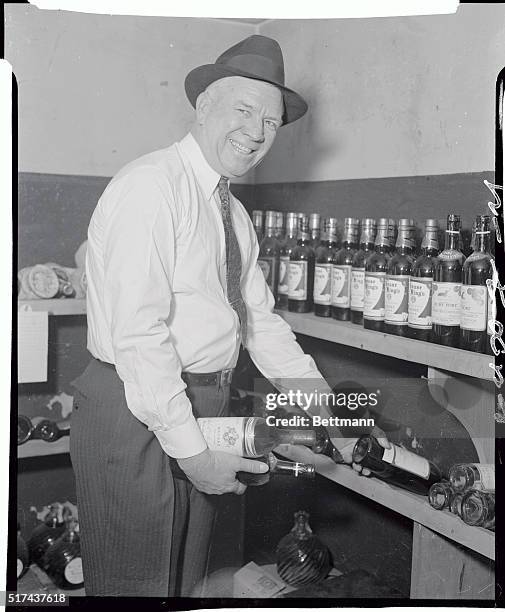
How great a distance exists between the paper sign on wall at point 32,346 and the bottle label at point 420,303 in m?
0.50

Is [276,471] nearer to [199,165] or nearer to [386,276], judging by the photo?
[386,276]

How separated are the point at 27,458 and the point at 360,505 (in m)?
0.48

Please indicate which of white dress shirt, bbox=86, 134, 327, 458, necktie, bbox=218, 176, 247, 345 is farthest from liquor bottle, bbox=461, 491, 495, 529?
necktie, bbox=218, 176, 247, 345

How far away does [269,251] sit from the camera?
104 centimetres

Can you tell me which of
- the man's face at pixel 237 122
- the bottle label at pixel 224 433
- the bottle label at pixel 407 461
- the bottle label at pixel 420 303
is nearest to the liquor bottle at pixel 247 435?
the bottle label at pixel 224 433

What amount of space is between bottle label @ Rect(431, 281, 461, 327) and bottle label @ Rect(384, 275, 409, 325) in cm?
4

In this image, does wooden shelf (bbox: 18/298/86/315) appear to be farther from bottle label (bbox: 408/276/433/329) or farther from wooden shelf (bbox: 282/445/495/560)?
bottle label (bbox: 408/276/433/329)

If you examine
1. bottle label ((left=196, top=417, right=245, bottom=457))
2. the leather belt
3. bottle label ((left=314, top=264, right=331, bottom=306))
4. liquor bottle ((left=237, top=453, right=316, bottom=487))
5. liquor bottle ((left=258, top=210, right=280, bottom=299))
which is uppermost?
liquor bottle ((left=258, top=210, right=280, bottom=299))

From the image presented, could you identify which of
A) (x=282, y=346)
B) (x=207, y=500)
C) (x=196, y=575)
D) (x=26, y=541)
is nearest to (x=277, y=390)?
(x=282, y=346)

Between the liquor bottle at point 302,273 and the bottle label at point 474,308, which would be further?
the liquor bottle at point 302,273

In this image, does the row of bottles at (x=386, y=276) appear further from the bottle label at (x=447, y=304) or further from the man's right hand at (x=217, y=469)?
the man's right hand at (x=217, y=469)

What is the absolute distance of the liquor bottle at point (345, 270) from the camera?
3.51 ft

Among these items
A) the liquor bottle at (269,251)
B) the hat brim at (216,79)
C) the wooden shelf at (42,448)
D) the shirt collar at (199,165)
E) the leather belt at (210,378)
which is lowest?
the wooden shelf at (42,448)

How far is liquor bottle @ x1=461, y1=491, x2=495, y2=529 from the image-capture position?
0.96 metres
